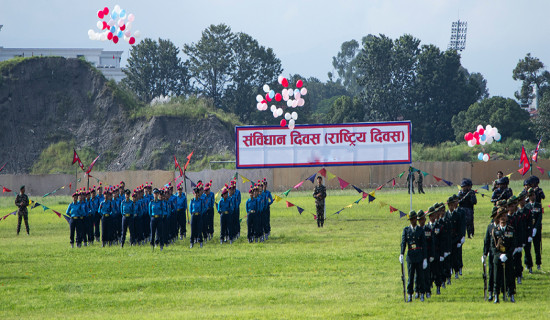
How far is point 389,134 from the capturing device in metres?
38.0

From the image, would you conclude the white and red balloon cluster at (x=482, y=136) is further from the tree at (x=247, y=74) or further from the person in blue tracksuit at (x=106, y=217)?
the tree at (x=247, y=74)

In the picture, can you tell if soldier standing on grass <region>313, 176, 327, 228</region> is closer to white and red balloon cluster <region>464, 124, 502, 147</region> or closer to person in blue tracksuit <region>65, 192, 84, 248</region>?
person in blue tracksuit <region>65, 192, 84, 248</region>

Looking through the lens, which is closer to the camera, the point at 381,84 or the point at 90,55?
the point at 381,84

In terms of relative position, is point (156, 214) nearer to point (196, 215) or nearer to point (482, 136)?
point (196, 215)

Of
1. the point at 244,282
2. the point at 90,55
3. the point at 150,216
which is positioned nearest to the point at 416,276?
the point at 244,282

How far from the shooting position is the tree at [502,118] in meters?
72.9

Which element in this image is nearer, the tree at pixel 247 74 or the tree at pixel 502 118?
the tree at pixel 502 118

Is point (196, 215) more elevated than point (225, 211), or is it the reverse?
point (225, 211)

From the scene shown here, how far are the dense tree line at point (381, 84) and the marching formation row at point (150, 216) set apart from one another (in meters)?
54.2

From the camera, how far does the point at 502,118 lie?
7294cm

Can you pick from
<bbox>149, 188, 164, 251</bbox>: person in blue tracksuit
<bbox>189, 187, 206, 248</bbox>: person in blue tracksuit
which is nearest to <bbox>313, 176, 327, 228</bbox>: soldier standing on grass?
<bbox>189, 187, 206, 248</bbox>: person in blue tracksuit

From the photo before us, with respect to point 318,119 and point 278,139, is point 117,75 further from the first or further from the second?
point 278,139

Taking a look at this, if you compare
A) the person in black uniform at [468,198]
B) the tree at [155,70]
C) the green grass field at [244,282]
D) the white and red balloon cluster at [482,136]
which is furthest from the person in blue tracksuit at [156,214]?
the tree at [155,70]

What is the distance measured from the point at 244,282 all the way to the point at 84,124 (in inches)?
2360
